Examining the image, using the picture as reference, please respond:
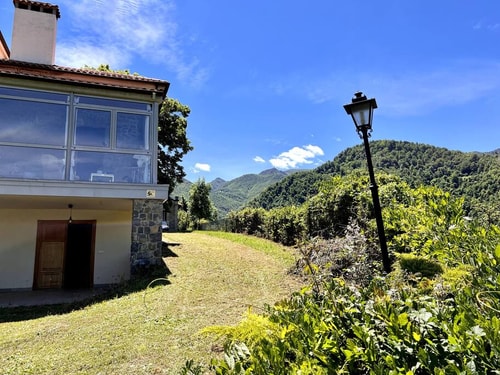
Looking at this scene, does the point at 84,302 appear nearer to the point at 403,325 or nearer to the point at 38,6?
the point at 403,325

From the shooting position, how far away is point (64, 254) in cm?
963

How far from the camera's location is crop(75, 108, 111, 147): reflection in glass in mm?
7984

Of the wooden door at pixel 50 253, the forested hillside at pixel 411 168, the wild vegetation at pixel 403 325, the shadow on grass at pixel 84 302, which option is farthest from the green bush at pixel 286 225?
the forested hillside at pixel 411 168

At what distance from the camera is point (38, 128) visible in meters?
7.74

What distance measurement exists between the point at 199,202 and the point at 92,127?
2340 centimetres

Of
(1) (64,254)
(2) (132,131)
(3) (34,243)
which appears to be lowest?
(1) (64,254)

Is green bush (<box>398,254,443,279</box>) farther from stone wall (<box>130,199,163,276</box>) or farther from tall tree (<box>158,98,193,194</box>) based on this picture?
tall tree (<box>158,98,193,194</box>)

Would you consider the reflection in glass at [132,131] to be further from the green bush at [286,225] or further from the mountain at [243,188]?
the mountain at [243,188]

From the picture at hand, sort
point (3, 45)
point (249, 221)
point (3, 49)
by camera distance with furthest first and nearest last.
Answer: point (249, 221)
point (3, 45)
point (3, 49)

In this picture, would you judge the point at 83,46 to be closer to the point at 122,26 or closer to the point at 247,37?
the point at 122,26

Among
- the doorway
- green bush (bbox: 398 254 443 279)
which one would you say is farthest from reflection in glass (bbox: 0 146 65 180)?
green bush (bbox: 398 254 443 279)

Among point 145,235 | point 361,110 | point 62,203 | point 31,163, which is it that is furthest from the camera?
point 62,203

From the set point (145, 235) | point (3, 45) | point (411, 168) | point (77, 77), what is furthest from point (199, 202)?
point (411, 168)

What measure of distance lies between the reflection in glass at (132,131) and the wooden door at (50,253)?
3.67 meters
